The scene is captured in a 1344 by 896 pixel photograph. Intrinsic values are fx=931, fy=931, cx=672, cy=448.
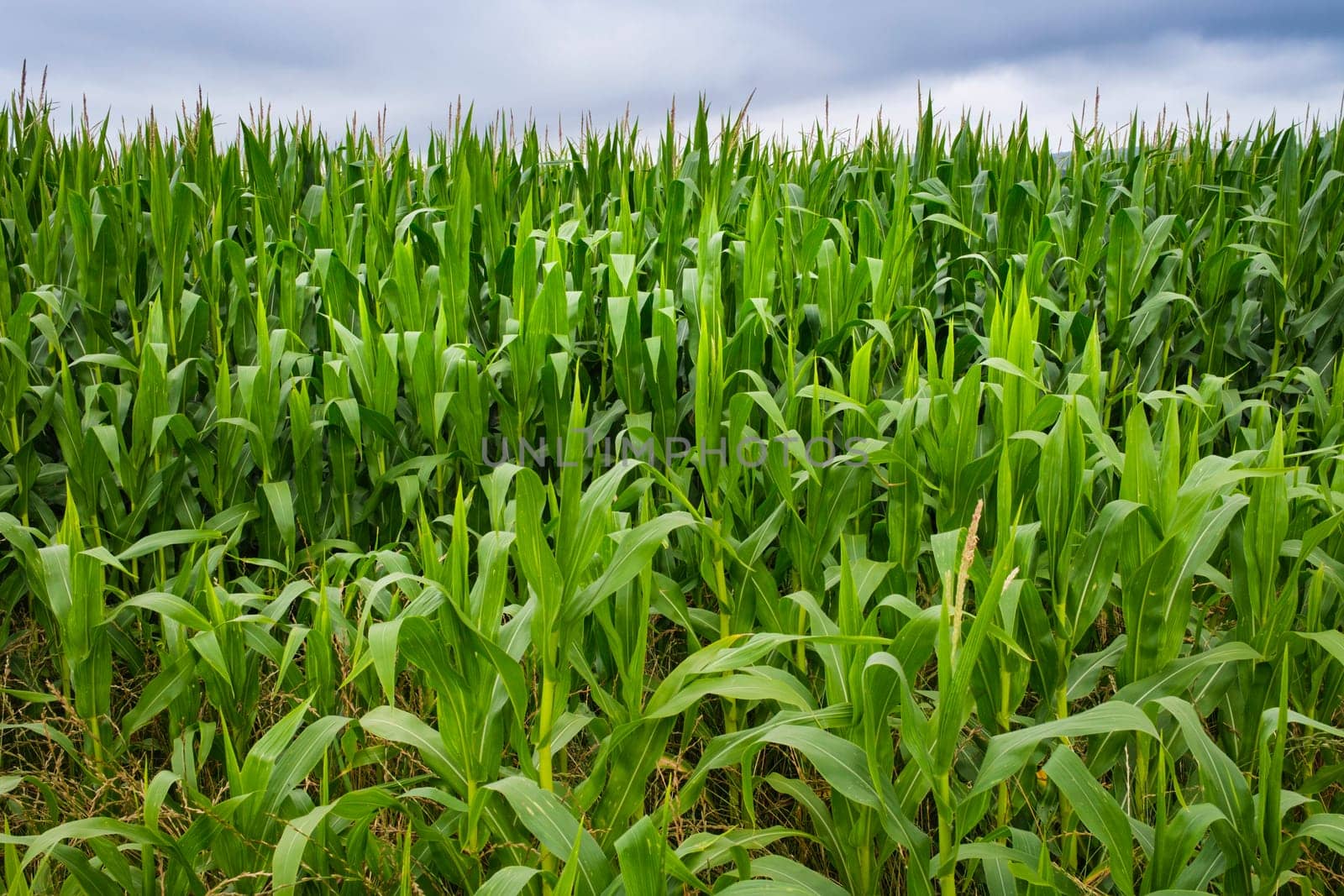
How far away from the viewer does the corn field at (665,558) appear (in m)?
1.38

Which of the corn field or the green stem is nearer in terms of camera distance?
the green stem

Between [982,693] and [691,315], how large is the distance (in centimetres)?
144

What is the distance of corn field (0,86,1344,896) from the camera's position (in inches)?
54.5

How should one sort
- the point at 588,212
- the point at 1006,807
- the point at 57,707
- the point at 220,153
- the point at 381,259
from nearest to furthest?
the point at 1006,807
the point at 57,707
the point at 381,259
the point at 588,212
the point at 220,153

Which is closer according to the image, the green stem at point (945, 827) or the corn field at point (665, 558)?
the green stem at point (945, 827)

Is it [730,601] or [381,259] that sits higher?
[381,259]

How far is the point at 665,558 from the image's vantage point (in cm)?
224

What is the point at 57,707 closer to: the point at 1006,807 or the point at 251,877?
the point at 251,877

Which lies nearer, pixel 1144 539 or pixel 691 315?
pixel 1144 539

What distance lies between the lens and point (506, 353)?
2.74m

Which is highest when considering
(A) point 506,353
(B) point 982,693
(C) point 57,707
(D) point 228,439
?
(A) point 506,353

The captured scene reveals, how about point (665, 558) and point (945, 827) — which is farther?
point (665, 558)

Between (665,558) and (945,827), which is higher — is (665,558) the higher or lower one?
the higher one

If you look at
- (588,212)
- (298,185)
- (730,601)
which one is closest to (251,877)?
(730,601)
